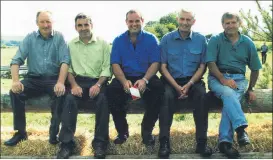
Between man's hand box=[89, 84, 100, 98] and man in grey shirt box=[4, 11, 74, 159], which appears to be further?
man in grey shirt box=[4, 11, 74, 159]

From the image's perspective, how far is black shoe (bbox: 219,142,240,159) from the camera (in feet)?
17.4

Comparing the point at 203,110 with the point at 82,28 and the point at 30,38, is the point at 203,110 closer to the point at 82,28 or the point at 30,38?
the point at 82,28

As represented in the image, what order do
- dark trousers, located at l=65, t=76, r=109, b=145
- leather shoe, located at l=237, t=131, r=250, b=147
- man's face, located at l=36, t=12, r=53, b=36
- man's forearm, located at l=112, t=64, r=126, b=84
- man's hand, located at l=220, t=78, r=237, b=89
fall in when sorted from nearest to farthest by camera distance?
leather shoe, located at l=237, t=131, r=250, b=147 → dark trousers, located at l=65, t=76, r=109, b=145 → man's hand, located at l=220, t=78, r=237, b=89 → man's forearm, located at l=112, t=64, r=126, b=84 → man's face, located at l=36, t=12, r=53, b=36

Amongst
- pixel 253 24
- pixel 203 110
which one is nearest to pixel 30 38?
pixel 203 110

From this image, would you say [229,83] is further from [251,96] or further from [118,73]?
[118,73]

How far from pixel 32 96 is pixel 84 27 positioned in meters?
1.38

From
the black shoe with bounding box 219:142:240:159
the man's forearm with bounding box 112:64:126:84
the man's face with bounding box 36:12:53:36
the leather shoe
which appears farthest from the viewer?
the man's face with bounding box 36:12:53:36

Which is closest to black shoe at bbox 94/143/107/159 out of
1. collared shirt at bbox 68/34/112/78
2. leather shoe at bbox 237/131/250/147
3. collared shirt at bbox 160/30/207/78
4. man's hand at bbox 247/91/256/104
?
collared shirt at bbox 68/34/112/78

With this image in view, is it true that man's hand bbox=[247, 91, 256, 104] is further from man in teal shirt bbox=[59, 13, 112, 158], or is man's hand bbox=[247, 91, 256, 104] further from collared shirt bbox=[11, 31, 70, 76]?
collared shirt bbox=[11, 31, 70, 76]

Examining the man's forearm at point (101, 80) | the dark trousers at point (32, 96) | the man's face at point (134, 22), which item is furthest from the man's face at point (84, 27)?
the dark trousers at point (32, 96)

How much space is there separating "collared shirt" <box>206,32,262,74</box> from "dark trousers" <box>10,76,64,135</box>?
241 centimetres

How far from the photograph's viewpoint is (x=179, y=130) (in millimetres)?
6383

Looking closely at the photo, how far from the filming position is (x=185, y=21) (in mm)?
5766

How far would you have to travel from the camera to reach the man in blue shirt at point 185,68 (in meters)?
5.40
